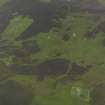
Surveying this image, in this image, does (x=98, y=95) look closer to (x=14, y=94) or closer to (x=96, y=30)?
(x=14, y=94)

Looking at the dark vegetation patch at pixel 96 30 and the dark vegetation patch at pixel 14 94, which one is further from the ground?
the dark vegetation patch at pixel 96 30

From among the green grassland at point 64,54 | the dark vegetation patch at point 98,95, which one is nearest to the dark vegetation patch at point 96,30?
the green grassland at point 64,54

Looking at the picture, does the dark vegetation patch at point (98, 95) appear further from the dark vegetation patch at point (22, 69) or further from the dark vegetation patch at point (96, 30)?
the dark vegetation patch at point (96, 30)

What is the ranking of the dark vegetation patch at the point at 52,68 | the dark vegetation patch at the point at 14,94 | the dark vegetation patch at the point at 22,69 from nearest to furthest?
the dark vegetation patch at the point at 14,94
the dark vegetation patch at the point at 52,68
the dark vegetation patch at the point at 22,69

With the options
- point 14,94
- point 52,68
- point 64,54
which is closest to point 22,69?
point 52,68

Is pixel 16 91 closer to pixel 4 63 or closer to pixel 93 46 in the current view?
pixel 4 63

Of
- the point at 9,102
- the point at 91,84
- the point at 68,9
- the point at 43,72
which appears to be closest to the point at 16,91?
the point at 9,102
